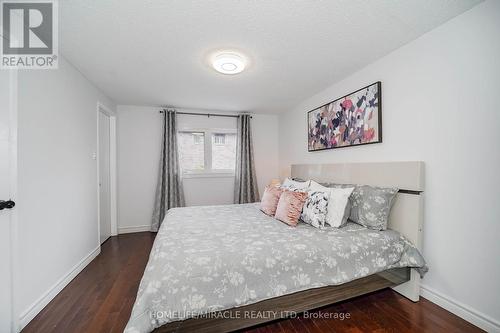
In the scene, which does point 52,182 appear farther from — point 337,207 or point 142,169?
point 337,207

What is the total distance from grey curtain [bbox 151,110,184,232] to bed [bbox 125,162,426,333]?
1.67 metres

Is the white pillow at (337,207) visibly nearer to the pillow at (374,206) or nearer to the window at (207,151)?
the pillow at (374,206)

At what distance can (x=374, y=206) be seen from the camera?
1909mm

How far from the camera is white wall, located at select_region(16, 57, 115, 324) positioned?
5.22ft

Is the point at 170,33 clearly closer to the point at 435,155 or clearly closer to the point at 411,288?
the point at 435,155

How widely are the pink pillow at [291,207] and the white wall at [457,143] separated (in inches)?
40.6

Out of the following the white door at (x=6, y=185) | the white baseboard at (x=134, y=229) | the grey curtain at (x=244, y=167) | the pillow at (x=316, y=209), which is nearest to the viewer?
the white door at (x=6, y=185)

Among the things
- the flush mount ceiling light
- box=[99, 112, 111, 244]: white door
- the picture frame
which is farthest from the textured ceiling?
box=[99, 112, 111, 244]: white door

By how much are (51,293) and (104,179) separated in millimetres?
1828

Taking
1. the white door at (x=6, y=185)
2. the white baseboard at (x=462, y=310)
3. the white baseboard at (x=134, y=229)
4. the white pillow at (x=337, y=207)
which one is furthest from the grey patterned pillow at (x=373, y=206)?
the white baseboard at (x=134, y=229)

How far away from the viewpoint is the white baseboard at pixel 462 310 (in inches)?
56.4

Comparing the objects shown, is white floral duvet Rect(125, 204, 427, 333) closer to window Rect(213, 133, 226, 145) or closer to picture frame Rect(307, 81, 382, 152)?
picture frame Rect(307, 81, 382, 152)

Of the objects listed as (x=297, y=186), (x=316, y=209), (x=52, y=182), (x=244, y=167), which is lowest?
(x=316, y=209)

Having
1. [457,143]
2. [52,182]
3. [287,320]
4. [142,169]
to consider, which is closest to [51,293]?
[52,182]
